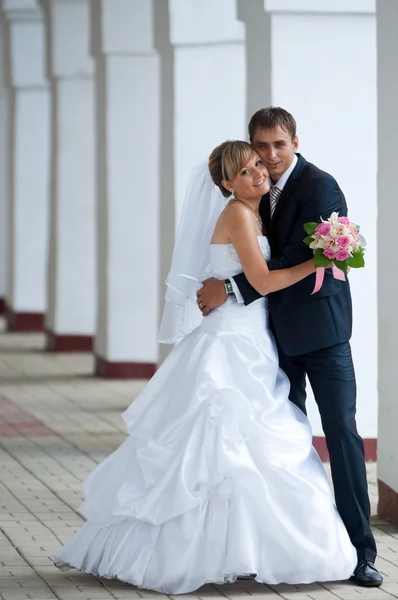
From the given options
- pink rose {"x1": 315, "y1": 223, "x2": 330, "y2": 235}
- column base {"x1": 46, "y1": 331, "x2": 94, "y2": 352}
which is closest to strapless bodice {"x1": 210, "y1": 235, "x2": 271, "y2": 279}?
pink rose {"x1": 315, "y1": 223, "x2": 330, "y2": 235}

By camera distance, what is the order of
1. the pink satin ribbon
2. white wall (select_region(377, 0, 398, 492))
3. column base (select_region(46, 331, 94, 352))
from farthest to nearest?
1. column base (select_region(46, 331, 94, 352))
2. white wall (select_region(377, 0, 398, 492))
3. the pink satin ribbon

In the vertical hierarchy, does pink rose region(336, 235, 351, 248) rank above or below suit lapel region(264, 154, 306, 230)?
below

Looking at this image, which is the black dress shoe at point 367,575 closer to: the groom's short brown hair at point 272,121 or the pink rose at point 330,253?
the pink rose at point 330,253

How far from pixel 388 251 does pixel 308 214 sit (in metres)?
1.50

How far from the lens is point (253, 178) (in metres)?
6.28

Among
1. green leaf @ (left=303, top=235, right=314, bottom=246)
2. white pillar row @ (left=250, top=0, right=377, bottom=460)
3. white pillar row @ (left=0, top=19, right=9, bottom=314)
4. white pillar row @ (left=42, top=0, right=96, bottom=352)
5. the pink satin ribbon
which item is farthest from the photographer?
white pillar row @ (left=0, top=19, right=9, bottom=314)

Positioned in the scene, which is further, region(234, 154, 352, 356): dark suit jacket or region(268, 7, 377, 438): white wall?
region(268, 7, 377, 438): white wall

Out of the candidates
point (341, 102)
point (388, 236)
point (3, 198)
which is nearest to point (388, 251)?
point (388, 236)

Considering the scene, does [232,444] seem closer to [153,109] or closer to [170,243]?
[170,243]

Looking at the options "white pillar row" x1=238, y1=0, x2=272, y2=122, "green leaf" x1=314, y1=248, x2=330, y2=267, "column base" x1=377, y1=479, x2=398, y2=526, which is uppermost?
"white pillar row" x1=238, y1=0, x2=272, y2=122

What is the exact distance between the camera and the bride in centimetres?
606

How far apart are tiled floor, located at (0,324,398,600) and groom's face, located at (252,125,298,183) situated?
1.92 metres

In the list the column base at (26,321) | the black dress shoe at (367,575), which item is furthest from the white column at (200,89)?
the column base at (26,321)

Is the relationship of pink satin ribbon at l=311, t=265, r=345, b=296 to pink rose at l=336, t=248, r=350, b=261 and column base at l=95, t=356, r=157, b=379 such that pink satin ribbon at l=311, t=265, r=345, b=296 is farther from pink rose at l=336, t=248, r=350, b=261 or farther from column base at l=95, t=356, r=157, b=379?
column base at l=95, t=356, r=157, b=379
